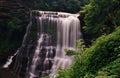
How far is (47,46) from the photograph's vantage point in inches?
1153

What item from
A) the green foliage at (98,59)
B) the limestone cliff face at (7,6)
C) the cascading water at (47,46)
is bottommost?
the green foliage at (98,59)

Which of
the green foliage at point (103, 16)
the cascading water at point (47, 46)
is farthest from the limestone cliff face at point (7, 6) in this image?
the green foliage at point (103, 16)

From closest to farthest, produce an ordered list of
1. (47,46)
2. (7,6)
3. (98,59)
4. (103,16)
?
(98,59) < (103,16) < (47,46) < (7,6)

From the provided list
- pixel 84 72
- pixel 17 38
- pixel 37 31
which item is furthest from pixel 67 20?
pixel 84 72

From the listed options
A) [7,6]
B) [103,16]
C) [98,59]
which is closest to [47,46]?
[7,6]

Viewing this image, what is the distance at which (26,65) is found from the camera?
89.5 ft

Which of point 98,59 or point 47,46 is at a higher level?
point 47,46

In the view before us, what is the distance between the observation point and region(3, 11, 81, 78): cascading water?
27.0m

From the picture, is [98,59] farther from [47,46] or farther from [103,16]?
[47,46]

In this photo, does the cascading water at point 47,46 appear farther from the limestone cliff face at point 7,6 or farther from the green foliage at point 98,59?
the green foliage at point 98,59

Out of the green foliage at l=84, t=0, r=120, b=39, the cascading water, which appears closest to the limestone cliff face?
the cascading water

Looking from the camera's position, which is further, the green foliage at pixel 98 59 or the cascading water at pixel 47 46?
the cascading water at pixel 47 46

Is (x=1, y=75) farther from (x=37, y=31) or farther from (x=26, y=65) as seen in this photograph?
(x=37, y=31)

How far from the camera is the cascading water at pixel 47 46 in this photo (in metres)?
27.0
